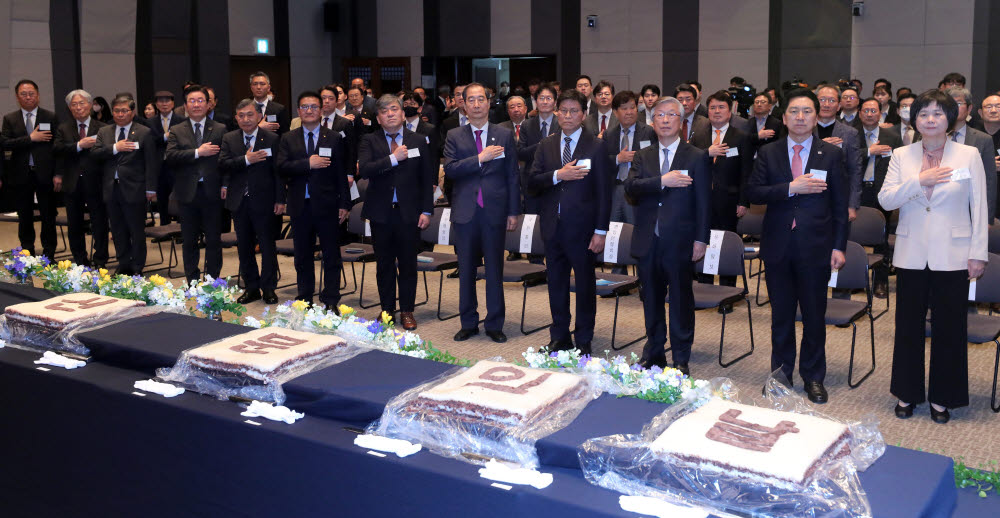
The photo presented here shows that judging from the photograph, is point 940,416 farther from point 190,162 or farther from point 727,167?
point 190,162

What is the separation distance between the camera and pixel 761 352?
6168 mm

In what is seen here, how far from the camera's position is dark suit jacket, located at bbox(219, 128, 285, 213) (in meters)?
7.45

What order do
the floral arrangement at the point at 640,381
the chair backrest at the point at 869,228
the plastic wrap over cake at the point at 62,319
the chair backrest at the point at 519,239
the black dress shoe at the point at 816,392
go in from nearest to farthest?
the floral arrangement at the point at 640,381
the plastic wrap over cake at the point at 62,319
the black dress shoe at the point at 816,392
the chair backrest at the point at 519,239
the chair backrest at the point at 869,228

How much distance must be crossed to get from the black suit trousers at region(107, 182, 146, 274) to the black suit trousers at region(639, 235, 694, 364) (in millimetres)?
5382

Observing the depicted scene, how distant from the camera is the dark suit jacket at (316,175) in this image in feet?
23.2

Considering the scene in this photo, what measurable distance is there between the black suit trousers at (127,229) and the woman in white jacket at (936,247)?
6863mm

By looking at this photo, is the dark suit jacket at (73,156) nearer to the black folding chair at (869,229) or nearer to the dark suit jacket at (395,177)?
the dark suit jacket at (395,177)

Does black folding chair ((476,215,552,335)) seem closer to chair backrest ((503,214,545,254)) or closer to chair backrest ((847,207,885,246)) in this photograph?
chair backrest ((503,214,545,254))

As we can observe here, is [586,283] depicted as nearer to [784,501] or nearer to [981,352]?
[981,352]

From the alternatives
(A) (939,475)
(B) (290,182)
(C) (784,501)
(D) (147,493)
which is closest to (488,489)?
(C) (784,501)

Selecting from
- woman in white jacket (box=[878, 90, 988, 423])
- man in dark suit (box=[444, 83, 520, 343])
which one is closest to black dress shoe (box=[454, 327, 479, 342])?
man in dark suit (box=[444, 83, 520, 343])

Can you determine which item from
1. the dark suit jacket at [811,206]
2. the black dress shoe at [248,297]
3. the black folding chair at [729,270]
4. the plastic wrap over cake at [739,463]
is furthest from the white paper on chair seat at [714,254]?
the black dress shoe at [248,297]

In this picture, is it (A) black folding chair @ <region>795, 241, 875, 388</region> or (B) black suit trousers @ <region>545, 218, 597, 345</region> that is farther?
(B) black suit trousers @ <region>545, 218, 597, 345</region>

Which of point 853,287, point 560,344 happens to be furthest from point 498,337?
point 853,287
